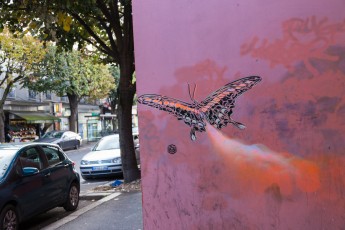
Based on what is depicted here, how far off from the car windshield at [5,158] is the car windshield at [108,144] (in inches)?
287

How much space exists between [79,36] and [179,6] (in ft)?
28.9

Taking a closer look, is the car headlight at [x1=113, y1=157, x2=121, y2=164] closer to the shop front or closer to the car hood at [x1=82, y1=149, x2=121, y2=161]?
the car hood at [x1=82, y1=149, x2=121, y2=161]

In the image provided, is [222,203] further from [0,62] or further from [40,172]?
[0,62]

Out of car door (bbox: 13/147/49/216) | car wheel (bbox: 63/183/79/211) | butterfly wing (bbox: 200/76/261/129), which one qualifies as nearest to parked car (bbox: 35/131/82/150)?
car wheel (bbox: 63/183/79/211)

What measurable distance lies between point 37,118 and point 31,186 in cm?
2805

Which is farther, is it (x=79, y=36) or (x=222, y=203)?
(x=79, y=36)

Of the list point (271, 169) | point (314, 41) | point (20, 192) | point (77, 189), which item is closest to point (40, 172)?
point (20, 192)

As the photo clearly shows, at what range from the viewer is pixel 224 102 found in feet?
12.6

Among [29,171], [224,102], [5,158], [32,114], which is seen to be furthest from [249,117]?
[32,114]

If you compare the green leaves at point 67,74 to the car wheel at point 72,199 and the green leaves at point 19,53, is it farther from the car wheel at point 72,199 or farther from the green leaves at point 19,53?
the car wheel at point 72,199

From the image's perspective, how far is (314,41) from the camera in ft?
11.8

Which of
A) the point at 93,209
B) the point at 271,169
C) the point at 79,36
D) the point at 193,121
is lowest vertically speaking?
the point at 93,209

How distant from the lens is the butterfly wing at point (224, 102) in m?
3.75

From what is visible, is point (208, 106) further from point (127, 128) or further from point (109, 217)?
point (127, 128)
